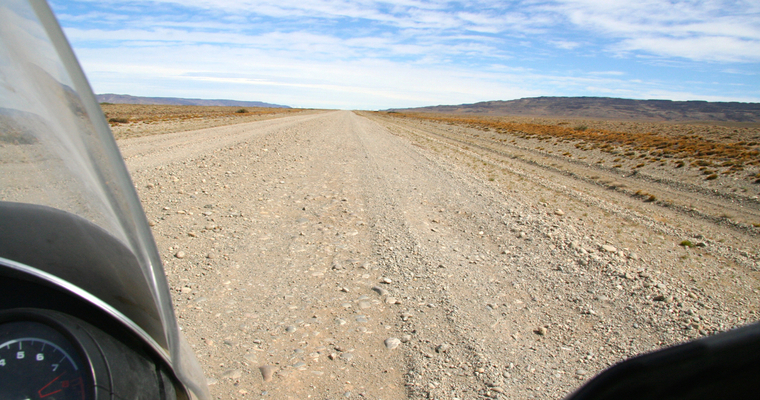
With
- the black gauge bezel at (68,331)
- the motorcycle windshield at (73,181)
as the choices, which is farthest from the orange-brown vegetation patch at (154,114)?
the black gauge bezel at (68,331)

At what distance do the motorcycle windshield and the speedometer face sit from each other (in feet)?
0.50

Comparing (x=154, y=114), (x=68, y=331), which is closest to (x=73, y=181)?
(x=68, y=331)

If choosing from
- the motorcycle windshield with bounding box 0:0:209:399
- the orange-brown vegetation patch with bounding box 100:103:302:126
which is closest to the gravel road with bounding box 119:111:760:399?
the motorcycle windshield with bounding box 0:0:209:399

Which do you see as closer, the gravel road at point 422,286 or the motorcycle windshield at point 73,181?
the motorcycle windshield at point 73,181

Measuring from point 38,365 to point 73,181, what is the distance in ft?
1.83

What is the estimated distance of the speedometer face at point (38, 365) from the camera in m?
1.16

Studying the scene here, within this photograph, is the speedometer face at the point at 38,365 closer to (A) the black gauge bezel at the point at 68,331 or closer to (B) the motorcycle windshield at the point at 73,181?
(A) the black gauge bezel at the point at 68,331

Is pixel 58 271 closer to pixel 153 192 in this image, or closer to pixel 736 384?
pixel 736 384

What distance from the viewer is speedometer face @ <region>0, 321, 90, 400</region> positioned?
1164mm

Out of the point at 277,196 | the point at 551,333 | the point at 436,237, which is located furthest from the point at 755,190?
the point at 277,196

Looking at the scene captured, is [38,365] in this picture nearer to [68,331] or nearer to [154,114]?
[68,331]

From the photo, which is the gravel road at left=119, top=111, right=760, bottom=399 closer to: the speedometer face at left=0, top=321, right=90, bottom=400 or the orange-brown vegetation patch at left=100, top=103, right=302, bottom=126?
the speedometer face at left=0, top=321, right=90, bottom=400

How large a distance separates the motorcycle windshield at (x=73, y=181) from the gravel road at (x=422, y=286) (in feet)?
3.99

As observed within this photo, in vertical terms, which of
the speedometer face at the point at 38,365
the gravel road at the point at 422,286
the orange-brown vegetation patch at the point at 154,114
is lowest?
the gravel road at the point at 422,286
